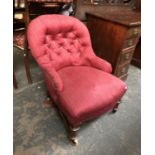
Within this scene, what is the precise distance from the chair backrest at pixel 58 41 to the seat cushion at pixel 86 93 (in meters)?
0.16

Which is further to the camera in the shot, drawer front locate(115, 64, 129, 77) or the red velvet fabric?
drawer front locate(115, 64, 129, 77)

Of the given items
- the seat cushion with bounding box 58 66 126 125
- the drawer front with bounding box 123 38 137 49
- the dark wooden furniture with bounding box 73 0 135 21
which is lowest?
the seat cushion with bounding box 58 66 126 125

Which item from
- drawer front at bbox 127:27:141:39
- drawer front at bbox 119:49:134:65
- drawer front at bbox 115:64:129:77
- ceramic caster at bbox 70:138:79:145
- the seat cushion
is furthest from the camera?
drawer front at bbox 115:64:129:77

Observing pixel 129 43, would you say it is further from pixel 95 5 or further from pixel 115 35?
pixel 95 5

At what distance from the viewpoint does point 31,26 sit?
1367 mm

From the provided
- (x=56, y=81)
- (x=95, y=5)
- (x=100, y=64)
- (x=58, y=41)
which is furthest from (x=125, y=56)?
(x=56, y=81)

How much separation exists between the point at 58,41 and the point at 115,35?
0.65m

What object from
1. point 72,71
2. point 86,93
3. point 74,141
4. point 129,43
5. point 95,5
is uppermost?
point 95,5

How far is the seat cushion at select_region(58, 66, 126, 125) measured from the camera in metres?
1.19

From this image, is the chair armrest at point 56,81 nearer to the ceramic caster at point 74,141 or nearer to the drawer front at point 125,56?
the ceramic caster at point 74,141

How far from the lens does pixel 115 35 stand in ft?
5.90

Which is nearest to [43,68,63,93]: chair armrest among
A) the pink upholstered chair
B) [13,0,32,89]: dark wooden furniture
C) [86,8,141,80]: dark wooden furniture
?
the pink upholstered chair

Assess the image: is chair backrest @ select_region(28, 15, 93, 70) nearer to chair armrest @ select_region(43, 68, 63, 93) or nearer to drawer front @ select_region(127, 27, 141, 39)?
chair armrest @ select_region(43, 68, 63, 93)

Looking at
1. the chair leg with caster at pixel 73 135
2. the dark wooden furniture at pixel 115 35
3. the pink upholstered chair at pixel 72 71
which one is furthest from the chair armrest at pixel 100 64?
the chair leg with caster at pixel 73 135
